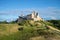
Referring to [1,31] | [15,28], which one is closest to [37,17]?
[15,28]

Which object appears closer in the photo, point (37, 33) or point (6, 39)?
A: point (6, 39)

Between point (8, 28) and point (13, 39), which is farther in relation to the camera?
point (8, 28)

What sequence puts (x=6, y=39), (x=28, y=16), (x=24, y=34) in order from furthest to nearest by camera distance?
1. (x=28, y=16)
2. (x=24, y=34)
3. (x=6, y=39)

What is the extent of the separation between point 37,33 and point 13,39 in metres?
5.04

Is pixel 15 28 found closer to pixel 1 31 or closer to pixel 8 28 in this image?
pixel 8 28

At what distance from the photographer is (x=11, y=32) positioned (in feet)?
102

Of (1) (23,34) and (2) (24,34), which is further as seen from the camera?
(2) (24,34)

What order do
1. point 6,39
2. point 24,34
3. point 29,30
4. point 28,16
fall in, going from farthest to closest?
point 28,16
point 29,30
point 24,34
point 6,39

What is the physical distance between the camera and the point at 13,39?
27531 millimetres

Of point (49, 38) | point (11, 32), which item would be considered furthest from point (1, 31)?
point (49, 38)

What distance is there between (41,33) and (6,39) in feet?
22.4

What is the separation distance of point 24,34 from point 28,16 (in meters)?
22.6

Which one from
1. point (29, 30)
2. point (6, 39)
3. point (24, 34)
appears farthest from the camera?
point (29, 30)

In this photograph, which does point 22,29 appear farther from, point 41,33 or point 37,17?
point 37,17
